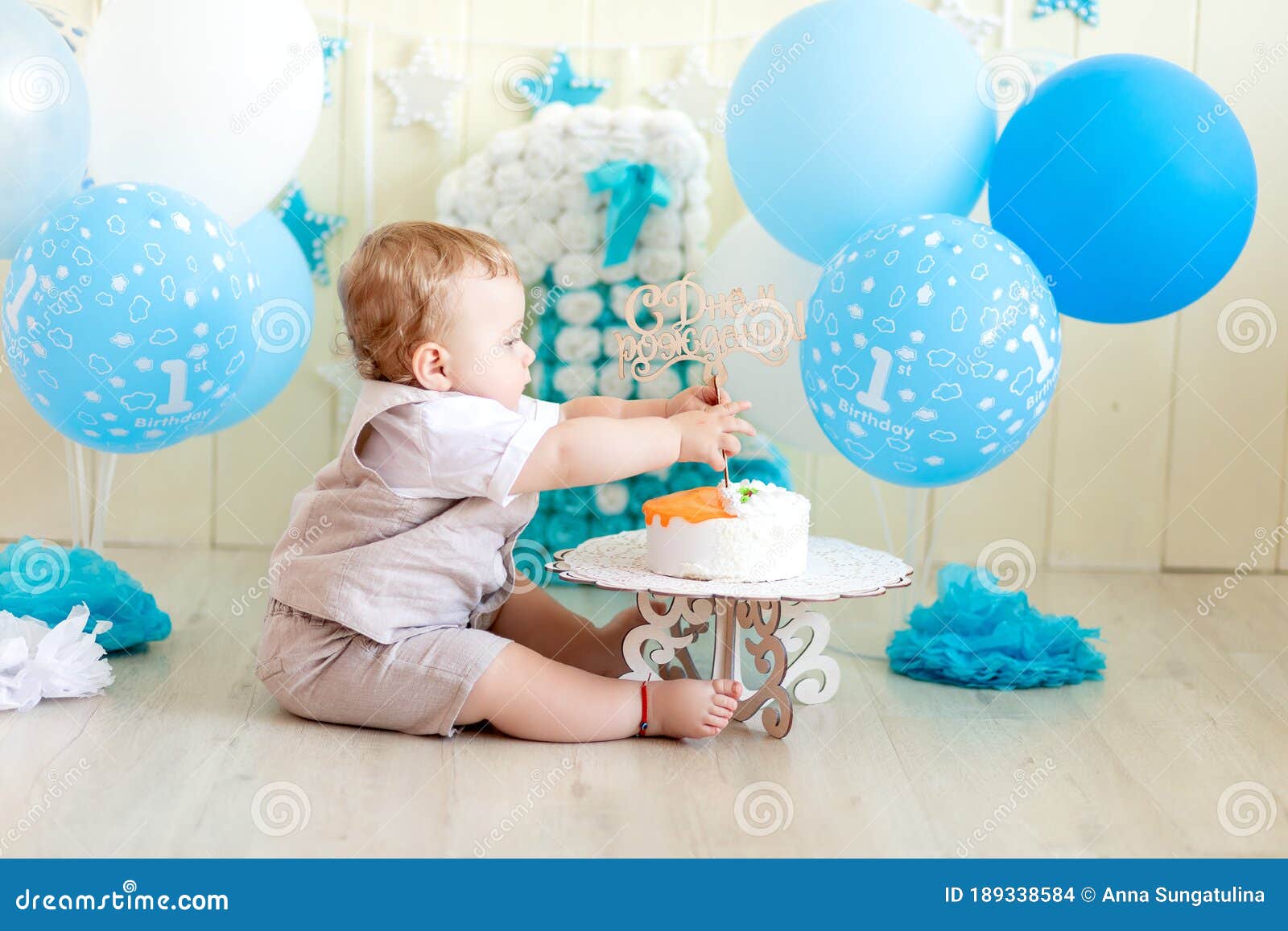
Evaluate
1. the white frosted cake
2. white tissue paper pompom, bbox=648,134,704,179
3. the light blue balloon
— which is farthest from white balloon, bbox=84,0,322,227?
the white frosted cake

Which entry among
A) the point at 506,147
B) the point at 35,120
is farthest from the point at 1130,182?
the point at 35,120

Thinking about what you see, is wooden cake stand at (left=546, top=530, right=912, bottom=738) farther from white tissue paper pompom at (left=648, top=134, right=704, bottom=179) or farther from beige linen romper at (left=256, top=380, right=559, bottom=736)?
white tissue paper pompom at (left=648, top=134, right=704, bottom=179)

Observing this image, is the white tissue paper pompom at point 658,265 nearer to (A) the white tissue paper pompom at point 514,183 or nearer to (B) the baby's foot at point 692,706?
(A) the white tissue paper pompom at point 514,183

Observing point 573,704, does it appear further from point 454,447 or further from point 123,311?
point 123,311

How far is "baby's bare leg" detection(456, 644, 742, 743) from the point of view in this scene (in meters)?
1.60

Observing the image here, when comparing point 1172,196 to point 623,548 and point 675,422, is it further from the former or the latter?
point 623,548

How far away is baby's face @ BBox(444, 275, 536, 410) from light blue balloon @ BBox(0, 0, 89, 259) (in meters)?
0.63

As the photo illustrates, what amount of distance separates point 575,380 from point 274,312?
555 millimetres

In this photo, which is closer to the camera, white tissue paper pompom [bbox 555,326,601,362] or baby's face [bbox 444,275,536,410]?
baby's face [bbox 444,275,536,410]

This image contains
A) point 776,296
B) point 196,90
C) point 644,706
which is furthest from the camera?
point 776,296

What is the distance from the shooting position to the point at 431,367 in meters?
1.64

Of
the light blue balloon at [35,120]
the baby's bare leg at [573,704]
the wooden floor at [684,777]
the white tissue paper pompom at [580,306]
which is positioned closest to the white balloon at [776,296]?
the white tissue paper pompom at [580,306]

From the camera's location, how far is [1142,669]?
2.02m
